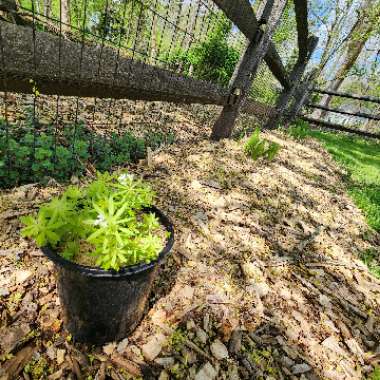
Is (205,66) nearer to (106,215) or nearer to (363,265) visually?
(363,265)

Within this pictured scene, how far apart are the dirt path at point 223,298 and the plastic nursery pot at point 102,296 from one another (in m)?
0.11

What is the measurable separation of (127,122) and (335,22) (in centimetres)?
1567

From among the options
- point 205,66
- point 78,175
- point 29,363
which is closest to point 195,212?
point 78,175

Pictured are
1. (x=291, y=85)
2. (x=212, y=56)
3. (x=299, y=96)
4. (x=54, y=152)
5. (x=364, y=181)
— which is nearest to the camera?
(x=54, y=152)

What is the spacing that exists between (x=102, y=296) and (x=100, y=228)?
15.6 inches

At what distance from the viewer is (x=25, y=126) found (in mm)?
3158

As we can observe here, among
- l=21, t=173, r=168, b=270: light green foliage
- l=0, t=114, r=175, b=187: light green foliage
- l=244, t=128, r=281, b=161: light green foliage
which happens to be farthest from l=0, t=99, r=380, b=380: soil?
l=244, t=128, r=281, b=161: light green foliage

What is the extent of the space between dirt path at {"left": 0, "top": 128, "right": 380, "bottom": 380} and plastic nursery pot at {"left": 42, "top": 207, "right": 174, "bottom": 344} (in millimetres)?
115

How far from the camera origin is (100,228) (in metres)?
1.19

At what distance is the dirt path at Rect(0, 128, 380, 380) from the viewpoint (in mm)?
1544

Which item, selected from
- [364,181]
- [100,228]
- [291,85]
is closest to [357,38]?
[291,85]

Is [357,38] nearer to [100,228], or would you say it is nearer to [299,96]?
[299,96]

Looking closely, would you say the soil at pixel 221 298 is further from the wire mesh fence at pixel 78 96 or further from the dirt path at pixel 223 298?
the wire mesh fence at pixel 78 96

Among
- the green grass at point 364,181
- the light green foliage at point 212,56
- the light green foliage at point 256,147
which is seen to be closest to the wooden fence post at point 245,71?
the light green foliage at point 256,147
